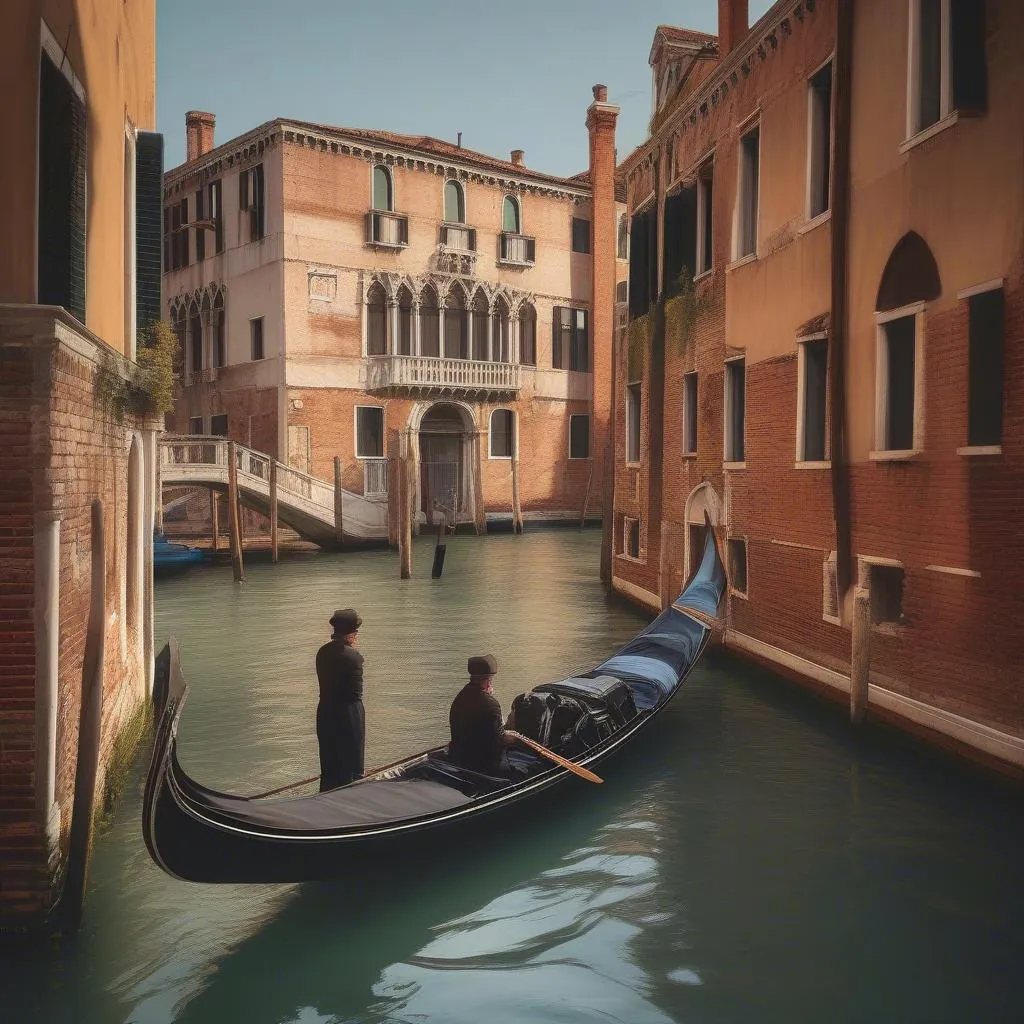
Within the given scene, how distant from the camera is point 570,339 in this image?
27.2m

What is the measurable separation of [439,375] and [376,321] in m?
1.81

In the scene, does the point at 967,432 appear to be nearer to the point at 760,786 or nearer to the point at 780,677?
the point at 760,786

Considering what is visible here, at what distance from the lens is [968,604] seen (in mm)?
6695

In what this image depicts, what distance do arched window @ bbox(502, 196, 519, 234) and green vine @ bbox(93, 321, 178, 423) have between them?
18700mm

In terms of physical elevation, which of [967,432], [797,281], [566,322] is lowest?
[967,432]

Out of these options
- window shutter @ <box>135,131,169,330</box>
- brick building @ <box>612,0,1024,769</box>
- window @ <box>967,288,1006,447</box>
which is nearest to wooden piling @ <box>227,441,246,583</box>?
brick building @ <box>612,0,1024,769</box>

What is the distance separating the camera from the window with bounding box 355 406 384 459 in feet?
77.4

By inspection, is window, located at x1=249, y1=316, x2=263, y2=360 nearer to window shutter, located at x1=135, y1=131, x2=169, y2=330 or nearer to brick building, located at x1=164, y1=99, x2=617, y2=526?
brick building, located at x1=164, y1=99, x2=617, y2=526

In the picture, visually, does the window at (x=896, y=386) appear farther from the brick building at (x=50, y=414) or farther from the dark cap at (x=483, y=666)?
the brick building at (x=50, y=414)

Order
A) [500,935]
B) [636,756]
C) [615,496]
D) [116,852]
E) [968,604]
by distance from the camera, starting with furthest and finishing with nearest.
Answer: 1. [615,496]
2. [636,756]
3. [968,604]
4. [116,852]
5. [500,935]

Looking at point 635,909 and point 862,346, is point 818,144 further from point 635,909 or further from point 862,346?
point 635,909

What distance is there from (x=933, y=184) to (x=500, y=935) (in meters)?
5.35

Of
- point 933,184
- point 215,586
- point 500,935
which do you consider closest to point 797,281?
point 933,184

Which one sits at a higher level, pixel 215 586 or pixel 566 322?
pixel 566 322
